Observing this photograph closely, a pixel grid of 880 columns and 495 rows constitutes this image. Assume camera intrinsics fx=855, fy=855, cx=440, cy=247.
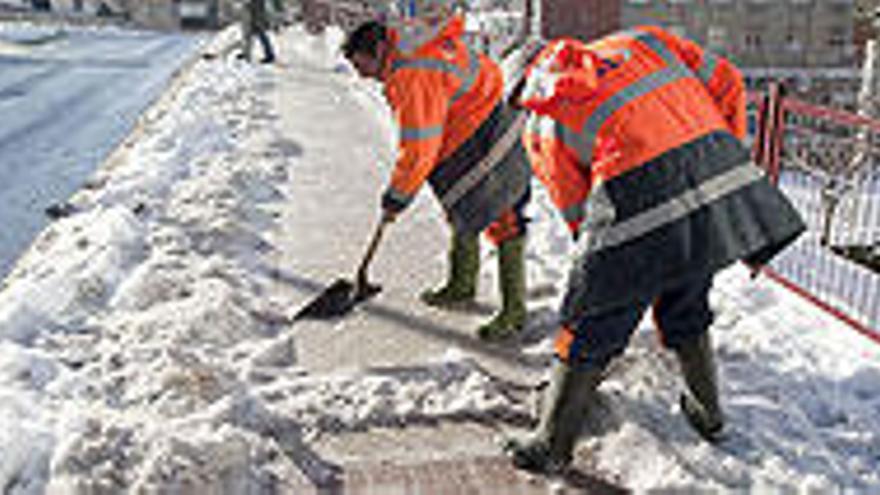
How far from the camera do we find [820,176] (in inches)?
246

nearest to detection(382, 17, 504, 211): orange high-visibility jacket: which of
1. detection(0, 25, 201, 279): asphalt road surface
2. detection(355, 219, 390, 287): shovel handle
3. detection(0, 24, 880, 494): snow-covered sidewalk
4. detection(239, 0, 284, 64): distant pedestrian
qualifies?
detection(355, 219, 390, 287): shovel handle

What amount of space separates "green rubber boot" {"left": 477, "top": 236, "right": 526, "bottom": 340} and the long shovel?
26.9 inches

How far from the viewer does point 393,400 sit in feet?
11.6

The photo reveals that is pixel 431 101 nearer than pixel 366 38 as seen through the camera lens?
Yes

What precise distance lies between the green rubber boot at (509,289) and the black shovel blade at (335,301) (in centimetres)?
70

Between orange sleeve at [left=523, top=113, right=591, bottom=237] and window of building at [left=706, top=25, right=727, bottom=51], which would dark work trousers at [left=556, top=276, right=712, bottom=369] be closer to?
orange sleeve at [left=523, top=113, right=591, bottom=237]

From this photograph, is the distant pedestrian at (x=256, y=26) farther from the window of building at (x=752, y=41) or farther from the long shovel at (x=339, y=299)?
the window of building at (x=752, y=41)

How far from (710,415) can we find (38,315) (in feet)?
10.3

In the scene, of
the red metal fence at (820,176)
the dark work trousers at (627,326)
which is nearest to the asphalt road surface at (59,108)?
the dark work trousers at (627,326)

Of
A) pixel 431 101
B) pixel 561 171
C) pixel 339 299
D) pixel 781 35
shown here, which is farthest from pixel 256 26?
pixel 781 35

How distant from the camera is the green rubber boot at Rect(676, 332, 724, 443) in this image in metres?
3.05

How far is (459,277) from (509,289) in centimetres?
49

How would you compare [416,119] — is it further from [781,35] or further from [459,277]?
[781,35]

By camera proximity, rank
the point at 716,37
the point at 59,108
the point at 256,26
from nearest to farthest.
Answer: the point at 59,108
the point at 256,26
the point at 716,37
